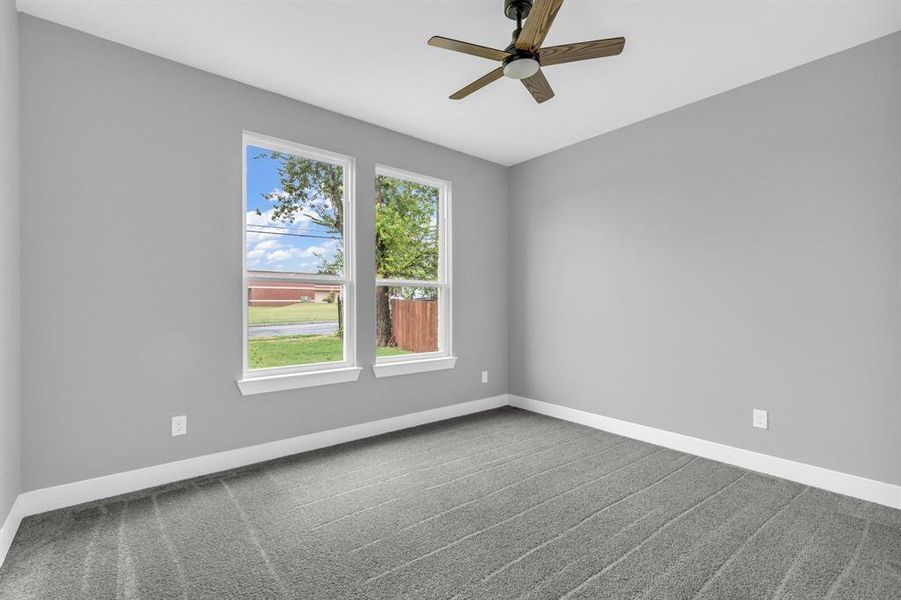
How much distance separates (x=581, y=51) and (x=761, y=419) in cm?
266

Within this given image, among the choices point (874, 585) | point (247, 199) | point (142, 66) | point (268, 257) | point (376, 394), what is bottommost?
point (874, 585)

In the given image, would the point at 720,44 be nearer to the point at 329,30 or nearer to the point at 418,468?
the point at 329,30

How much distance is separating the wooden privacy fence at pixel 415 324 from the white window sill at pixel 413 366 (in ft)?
0.53

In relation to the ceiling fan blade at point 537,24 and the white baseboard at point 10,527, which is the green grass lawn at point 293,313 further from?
the ceiling fan blade at point 537,24

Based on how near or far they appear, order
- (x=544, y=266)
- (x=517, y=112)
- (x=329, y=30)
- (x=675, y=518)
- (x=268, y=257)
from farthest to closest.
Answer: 1. (x=544, y=266)
2. (x=517, y=112)
3. (x=268, y=257)
4. (x=329, y=30)
5. (x=675, y=518)

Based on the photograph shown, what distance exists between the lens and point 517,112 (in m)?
3.50

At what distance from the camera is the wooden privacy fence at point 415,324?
408 cm

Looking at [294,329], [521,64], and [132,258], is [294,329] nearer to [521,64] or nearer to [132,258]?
[132,258]

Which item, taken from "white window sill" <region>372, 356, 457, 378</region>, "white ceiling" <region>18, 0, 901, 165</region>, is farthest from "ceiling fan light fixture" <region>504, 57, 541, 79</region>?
"white window sill" <region>372, 356, 457, 378</region>

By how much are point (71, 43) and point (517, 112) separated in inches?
113

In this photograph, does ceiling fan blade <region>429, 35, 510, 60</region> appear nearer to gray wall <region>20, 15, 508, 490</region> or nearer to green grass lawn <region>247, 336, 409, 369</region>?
gray wall <region>20, 15, 508, 490</region>

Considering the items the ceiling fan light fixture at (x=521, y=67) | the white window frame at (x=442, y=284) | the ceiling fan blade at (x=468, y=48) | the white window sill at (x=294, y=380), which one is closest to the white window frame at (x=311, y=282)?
the white window sill at (x=294, y=380)

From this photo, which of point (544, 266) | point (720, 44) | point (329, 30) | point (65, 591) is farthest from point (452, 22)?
point (65, 591)

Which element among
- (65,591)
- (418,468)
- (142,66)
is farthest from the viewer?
(418,468)
